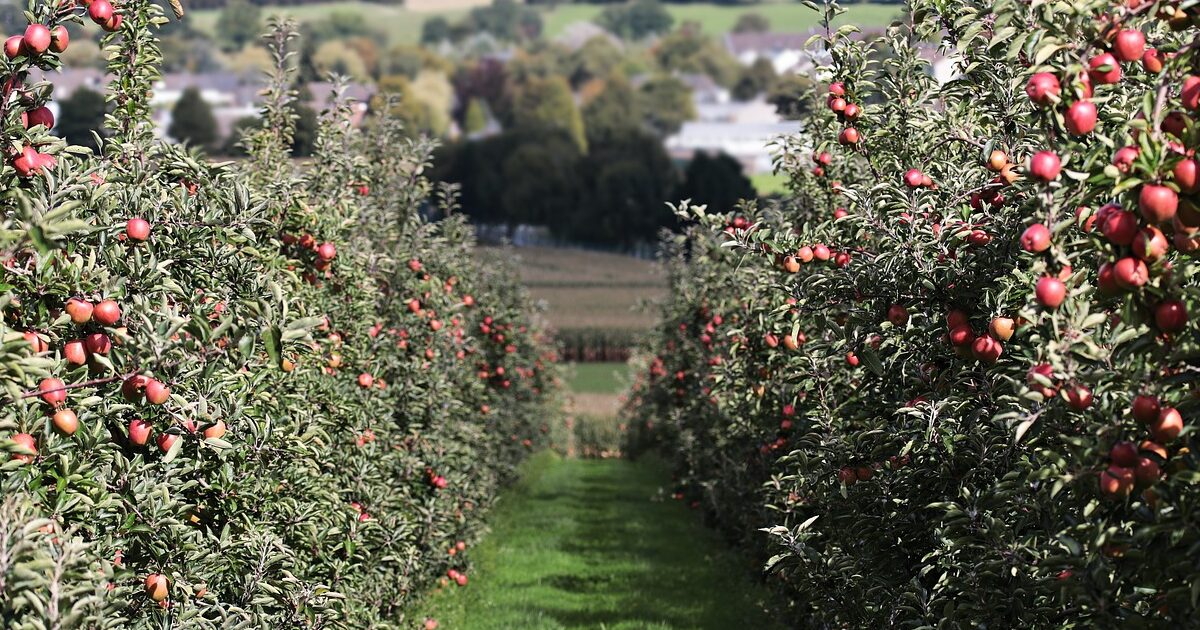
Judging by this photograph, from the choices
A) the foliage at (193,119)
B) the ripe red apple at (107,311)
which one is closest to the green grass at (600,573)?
the ripe red apple at (107,311)

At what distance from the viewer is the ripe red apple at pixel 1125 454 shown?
328 centimetres

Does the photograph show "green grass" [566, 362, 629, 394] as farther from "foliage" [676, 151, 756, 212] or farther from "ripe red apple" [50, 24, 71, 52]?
"ripe red apple" [50, 24, 71, 52]

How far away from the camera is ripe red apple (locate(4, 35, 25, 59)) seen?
13.6 feet

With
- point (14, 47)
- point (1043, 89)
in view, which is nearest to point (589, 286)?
point (14, 47)

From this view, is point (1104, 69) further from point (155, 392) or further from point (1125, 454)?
point (155, 392)

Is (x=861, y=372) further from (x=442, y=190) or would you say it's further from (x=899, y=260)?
(x=442, y=190)

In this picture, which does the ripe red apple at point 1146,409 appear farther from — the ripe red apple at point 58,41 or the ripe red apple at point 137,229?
the ripe red apple at point 58,41

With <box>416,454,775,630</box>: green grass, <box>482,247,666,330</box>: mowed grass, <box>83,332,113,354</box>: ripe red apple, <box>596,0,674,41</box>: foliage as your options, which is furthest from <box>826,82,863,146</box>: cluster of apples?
<box>596,0,674,41</box>: foliage

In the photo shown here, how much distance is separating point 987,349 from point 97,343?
3.39m

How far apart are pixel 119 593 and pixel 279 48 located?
615 cm

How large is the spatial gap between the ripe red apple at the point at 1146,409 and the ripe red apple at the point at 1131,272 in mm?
346

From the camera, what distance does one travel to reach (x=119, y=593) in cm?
418

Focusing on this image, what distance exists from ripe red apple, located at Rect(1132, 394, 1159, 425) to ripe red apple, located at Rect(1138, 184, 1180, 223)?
530 mm

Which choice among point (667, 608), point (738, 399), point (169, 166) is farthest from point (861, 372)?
point (667, 608)
